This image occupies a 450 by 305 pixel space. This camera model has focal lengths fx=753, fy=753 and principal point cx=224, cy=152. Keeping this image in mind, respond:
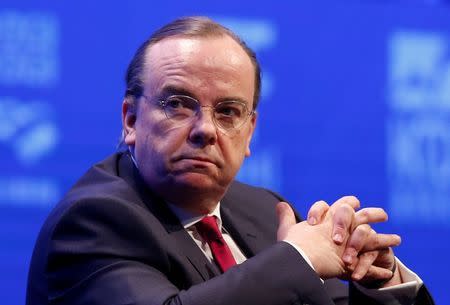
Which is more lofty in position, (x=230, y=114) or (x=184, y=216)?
(x=230, y=114)

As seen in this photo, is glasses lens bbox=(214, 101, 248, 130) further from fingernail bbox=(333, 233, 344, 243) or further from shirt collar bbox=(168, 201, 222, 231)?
fingernail bbox=(333, 233, 344, 243)

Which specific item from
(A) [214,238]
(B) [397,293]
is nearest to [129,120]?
(A) [214,238]

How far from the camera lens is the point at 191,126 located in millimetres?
2049

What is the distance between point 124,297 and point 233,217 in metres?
0.75

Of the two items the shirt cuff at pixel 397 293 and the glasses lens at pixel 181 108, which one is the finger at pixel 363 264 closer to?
the shirt cuff at pixel 397 293

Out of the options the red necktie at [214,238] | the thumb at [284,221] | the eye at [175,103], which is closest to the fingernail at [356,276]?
the thumb at [284,221]

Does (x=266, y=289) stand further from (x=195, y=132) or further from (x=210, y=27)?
(x=210, y=27)

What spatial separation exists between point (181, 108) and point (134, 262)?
47cm

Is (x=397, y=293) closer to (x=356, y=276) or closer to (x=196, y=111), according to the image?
(x=356, y=276)

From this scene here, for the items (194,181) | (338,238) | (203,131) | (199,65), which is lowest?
(338,238)

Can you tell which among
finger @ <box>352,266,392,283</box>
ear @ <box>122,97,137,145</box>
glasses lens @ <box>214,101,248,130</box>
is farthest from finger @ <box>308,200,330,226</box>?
ear @ <box>122,97,137,145</box>

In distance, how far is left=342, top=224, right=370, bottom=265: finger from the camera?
2.00 meters

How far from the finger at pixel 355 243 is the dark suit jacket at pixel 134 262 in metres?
0.22

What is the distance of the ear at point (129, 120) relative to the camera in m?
2.23
